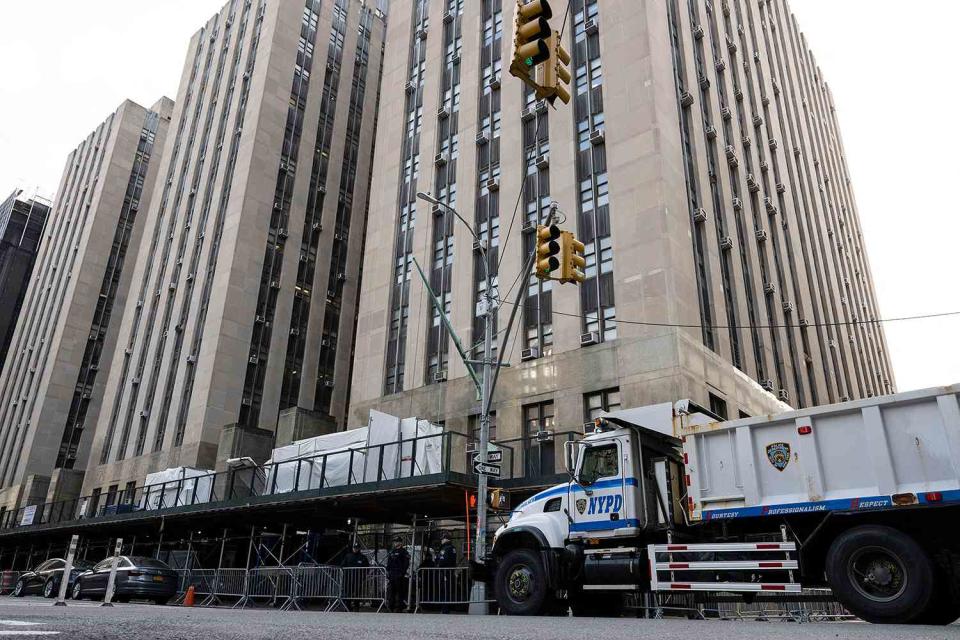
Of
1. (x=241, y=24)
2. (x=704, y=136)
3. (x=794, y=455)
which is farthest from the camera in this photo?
(x=241, y=24)

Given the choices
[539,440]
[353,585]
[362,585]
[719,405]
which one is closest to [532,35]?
[362,585]

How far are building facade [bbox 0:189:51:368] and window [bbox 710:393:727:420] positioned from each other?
285 feet

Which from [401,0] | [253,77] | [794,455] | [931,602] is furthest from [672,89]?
[253,77]

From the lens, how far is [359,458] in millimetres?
24188

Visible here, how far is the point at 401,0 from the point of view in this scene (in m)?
48.2

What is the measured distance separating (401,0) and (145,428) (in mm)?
33460

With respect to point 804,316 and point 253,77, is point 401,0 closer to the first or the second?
point 253,77

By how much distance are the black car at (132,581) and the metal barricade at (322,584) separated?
5.33m

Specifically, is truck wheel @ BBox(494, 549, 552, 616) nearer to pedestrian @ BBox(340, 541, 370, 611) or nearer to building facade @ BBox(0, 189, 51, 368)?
pedestrian @ BBox(340, 541, 370, 611)

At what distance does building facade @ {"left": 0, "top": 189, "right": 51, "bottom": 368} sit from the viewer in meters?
88.0

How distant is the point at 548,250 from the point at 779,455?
554cm

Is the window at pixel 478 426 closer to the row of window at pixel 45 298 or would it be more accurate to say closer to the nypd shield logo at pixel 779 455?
the nypd shield logo at pixel 779 455

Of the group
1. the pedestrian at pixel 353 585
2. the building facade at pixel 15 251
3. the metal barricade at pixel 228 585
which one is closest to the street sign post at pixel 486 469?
the pedestrian at pixel 353 585

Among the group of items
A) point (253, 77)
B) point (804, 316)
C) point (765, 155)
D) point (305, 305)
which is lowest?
point (804, 316)
